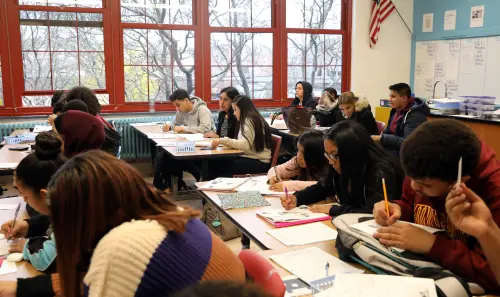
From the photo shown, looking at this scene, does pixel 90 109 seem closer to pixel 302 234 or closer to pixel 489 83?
pixel 302 234

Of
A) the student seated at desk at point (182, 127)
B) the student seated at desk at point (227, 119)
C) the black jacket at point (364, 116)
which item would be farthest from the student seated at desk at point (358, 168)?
the student seated at desk at point (182, 127)

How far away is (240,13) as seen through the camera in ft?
22.1

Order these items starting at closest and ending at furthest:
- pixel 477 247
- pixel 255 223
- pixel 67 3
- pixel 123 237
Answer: pixel 123 237, pixel 477 247, pixel 255 223, pixel 67 3

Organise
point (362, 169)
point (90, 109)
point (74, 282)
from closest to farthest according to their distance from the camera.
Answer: point (74, 282) < point (362, 169) < point (90, 109)

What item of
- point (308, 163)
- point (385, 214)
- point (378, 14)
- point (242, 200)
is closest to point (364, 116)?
point (308, 163)

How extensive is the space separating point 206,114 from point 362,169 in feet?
11.4

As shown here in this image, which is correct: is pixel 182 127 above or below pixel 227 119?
below

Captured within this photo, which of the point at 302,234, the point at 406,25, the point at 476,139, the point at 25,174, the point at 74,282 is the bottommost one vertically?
the point at 302,234

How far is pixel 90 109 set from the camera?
4160 mm

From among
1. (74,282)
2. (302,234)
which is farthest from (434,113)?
(74,282)

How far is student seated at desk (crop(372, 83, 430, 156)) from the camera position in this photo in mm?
4352

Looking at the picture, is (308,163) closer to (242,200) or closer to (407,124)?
(242,200)

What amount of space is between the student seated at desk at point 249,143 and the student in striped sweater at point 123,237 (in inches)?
120

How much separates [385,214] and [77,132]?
1.93m
